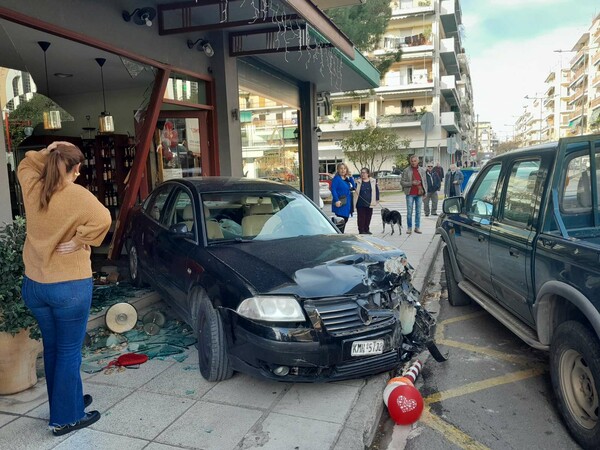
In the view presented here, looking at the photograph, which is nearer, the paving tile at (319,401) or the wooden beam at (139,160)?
the paving tile at (319,401)

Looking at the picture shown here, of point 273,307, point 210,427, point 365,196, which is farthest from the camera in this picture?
point 365,196

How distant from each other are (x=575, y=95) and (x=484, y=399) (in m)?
96.7

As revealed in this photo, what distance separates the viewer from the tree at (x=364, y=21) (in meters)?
14.0

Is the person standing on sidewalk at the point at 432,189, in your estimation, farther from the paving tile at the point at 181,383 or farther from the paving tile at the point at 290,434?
the paving tile at the point at 290,434

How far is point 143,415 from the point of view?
3471 mm

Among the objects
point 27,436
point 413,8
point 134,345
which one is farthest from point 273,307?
point 413,8

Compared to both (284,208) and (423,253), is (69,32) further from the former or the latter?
(423,253)

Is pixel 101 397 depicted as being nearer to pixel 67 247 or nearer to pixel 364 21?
pixel 67 247

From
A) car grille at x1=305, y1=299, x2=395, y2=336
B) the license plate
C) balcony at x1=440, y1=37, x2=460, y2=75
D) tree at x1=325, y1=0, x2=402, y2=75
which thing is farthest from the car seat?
balcony at x1=440, y1=37, x2=460, y2=75

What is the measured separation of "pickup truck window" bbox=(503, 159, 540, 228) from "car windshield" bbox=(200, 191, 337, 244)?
5.80 ft

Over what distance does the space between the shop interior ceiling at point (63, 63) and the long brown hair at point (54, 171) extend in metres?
4.28

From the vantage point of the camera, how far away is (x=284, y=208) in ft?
17.3

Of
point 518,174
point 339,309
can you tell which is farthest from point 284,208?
point 518,174

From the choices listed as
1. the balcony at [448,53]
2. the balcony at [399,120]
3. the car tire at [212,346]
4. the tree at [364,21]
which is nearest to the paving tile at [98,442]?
the car tire at [212,346]
